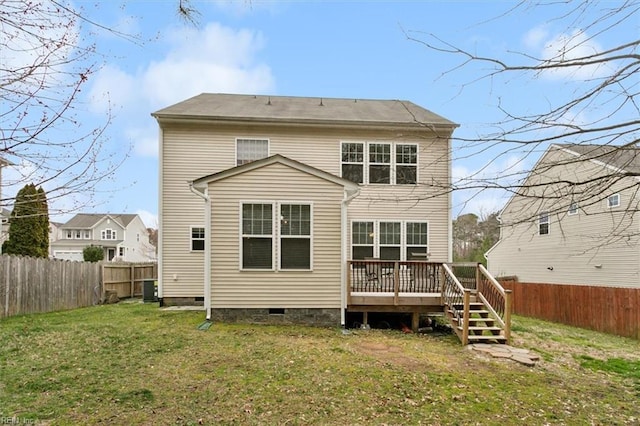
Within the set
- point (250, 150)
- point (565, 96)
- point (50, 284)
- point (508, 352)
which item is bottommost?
point (508, 352)

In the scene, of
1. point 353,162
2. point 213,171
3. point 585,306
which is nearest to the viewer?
point 213,171

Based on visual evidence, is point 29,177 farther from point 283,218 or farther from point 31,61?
point 283,218

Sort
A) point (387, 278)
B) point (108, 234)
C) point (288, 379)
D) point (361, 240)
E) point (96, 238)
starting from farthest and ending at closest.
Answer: point (108, 234), point (96, 238), point (361, 240), point (387, 278), point (288, 379)

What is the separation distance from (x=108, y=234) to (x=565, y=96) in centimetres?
4673

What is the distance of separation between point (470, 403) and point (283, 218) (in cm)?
554

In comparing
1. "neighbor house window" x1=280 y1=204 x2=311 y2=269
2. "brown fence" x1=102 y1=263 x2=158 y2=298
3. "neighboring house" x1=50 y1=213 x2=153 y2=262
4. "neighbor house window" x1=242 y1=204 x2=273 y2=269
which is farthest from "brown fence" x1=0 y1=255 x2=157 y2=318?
"neighboring house" x1=50 y1=213 x2=153 y2=262

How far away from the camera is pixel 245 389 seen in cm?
508

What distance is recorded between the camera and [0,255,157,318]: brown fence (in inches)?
413

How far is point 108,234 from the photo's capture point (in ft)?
139

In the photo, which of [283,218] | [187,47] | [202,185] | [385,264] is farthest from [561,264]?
[187,47]

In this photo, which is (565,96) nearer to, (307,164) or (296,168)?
(296,168)

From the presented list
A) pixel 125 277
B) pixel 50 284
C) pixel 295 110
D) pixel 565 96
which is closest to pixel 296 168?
pixel 295 110

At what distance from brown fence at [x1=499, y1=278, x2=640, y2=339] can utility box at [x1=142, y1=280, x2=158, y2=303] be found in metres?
14.1

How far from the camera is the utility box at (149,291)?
1446 centimetres
